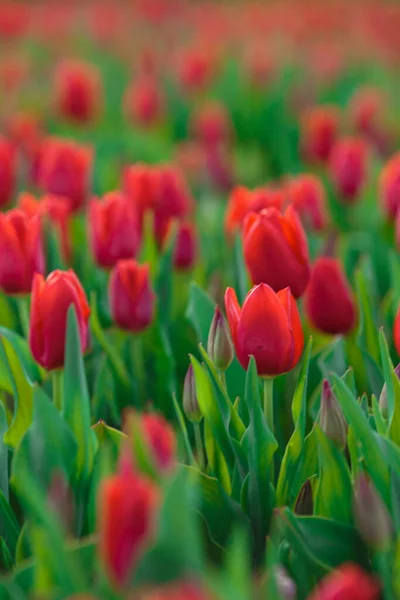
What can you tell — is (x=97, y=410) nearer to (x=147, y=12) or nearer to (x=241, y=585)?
(x=241, y=585)

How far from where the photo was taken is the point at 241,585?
653mm

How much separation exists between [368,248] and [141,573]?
57.7 inches

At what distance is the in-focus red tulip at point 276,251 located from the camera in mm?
1305

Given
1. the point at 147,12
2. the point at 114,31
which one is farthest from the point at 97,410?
the point at 147,12

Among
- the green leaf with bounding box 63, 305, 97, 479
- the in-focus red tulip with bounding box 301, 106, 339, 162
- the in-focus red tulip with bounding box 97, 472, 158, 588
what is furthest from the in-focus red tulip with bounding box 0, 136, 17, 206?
the in-focus red tulip with bounding box 97, 472, 158, 588

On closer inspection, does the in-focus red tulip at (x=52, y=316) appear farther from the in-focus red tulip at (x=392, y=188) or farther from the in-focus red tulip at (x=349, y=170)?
the in-focus red tulip at (x=349, y=170)

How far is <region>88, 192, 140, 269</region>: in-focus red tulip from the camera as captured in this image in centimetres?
154

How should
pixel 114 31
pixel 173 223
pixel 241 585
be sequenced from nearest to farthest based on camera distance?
pixel 241 585 < pixel 173 223 < pixel 114 31

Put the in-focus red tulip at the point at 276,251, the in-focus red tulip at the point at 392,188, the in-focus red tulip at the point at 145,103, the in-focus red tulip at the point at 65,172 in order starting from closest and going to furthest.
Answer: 1. the in-focus red tulip at the point at 276,251
2. the in-focus red tulip at the point at 392,188
3. the in-focus red tulip at the point at 65,172
4. the in-focus red tulip at the point at 145,103

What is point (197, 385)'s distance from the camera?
3.84ft

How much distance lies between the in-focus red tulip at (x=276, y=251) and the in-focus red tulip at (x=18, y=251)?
334 mm

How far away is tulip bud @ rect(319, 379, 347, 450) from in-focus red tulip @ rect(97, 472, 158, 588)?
0.40 metres

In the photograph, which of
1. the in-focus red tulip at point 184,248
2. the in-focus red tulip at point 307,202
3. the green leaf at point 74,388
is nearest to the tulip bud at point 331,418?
the green leaf at point 74,388

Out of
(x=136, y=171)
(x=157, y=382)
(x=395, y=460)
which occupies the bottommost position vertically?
(x=157, y=382)
